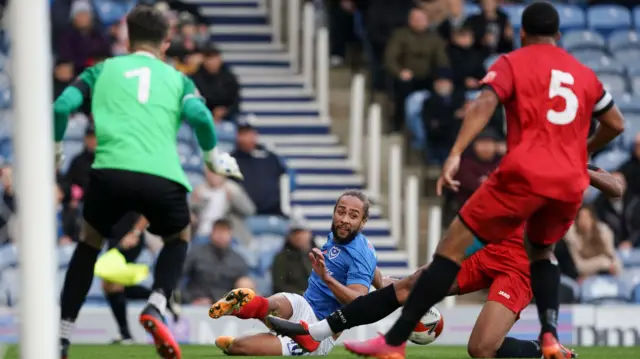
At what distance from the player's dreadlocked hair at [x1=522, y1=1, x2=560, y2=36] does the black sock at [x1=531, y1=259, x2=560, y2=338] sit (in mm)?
1146

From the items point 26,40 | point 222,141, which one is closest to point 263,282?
point 222,141

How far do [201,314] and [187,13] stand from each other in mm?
5001

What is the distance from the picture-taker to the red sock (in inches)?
327

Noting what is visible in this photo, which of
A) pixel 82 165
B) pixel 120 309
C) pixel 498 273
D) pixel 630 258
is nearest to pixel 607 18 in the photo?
pixel 630 258

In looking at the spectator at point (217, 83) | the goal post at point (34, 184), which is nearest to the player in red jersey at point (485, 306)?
the goal post at point (34, 184)

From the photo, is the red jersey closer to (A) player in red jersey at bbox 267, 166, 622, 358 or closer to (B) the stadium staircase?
(A) player in red jersey at bbox 267, 166, 622, 358

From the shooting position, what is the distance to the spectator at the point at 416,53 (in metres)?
16.6

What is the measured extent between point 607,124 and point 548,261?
73 centimetres

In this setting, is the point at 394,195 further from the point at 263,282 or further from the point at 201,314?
the point at 201,314

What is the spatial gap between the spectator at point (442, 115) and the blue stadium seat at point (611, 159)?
159cm

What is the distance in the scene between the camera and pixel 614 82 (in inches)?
674

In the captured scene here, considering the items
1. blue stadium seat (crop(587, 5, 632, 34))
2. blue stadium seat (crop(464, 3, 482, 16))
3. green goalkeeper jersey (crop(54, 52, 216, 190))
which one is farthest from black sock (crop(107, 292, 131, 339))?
blue stadium seat (crop(587, 5, 632, 34))

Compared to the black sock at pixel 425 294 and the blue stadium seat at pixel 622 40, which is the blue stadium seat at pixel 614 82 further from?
the black sock at pixel 425 294

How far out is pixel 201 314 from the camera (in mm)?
13172
